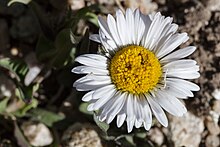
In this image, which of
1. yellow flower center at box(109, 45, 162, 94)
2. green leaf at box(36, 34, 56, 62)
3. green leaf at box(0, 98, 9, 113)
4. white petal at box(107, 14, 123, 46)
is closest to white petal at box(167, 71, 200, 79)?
yellow flower center at box(109, 45, 162, 94)

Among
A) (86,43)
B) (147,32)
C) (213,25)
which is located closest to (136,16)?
(147,32)

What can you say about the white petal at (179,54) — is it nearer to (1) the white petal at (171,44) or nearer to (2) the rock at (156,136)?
(1) the white petal at (171,44)

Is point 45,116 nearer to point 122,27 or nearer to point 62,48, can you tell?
point 62,48

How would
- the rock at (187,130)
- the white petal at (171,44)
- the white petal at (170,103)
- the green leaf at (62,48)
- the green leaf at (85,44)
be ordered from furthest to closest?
the rock at (187,130)
the green leaf at (62,48)
the green leaf at (85,44)
the white petal at (171,44)
the white petal at (170,103)

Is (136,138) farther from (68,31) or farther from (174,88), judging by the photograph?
(68,31)

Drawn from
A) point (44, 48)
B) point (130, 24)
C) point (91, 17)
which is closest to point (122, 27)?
point (130, 24)

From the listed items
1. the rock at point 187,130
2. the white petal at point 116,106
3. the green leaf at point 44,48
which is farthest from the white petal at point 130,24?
the rock at point 187,130

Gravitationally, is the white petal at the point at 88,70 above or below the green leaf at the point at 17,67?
below
